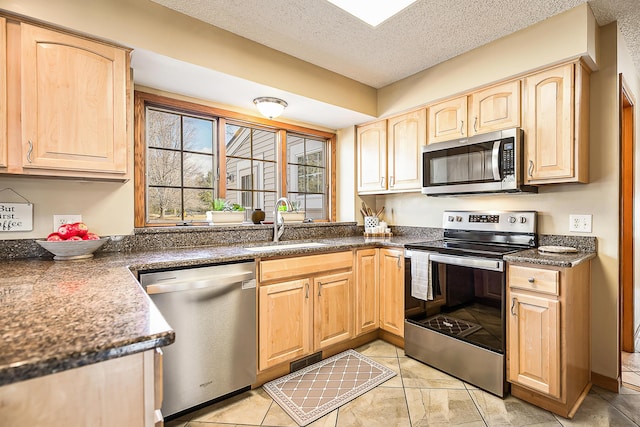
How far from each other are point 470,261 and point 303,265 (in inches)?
44.3

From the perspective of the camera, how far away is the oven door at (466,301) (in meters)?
2.02

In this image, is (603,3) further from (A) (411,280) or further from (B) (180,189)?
(B) (180,189)

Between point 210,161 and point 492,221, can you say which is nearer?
point 492,221

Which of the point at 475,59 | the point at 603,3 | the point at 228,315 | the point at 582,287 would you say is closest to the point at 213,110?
the point at 228,315

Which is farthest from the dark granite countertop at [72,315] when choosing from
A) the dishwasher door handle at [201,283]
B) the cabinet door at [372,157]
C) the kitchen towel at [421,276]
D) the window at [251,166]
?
the cabinet door at [372,157]

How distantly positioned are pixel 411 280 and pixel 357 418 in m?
1.05

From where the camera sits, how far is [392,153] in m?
3.11

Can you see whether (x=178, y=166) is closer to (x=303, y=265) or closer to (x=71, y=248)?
(x=71, y=248)

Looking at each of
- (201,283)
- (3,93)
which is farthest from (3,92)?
(201,283)

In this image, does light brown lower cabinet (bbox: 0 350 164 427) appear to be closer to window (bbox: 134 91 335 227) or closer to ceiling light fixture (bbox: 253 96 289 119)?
window (bbox: 134 91 335 227)

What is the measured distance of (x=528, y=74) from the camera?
2.20 m

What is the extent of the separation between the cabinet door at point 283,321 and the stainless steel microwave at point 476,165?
4.54ft

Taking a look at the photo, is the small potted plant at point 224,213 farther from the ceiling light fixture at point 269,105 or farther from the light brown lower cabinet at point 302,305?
the ceiling light fixture at point 269,105

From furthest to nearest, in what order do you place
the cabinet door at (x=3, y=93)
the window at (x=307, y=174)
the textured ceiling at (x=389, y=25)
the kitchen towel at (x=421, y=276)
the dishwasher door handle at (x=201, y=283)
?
the window at (x=307, y=174) < the kitchen towel at (x=421, y=276) < the textured ceiling at (x=389, y=25) < the dishwasher door handle at (x=201, y=283) < the cabinet door at (x=3, y=93)
